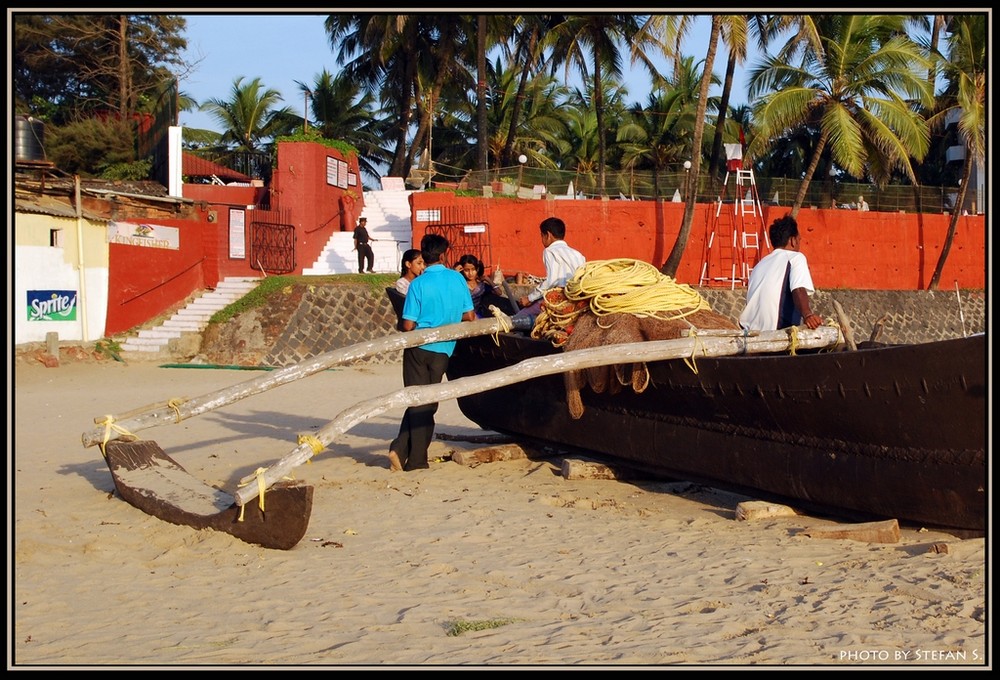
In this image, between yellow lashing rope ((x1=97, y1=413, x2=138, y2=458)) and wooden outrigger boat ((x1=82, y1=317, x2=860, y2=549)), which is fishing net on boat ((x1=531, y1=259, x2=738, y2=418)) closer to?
wooden outrigger boat ((x1=82, y1=317, x2=860, y2=549))

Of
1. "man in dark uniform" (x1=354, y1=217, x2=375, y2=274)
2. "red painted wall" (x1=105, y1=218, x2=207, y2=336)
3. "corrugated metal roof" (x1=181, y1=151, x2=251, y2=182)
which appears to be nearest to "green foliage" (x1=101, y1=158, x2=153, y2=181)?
"corrugated metal roof" (x1=181, y1=151, x2=251, y2=182)

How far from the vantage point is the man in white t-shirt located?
616cm

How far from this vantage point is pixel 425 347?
753cm

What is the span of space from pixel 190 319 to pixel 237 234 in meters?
2.96

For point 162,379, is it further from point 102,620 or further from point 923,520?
point 923,520

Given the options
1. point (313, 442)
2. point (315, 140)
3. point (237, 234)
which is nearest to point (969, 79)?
point (315, 140)

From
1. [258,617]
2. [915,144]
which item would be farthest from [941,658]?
[915,144]

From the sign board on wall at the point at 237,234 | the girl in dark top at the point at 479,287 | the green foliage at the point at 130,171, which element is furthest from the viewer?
the green foliage at the point at 130,171

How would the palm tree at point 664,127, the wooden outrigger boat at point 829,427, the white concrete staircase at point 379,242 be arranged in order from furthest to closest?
the palm tree at point 664,127 → the white concrete staircase at point 379,242 → the wooden outrigger boat at point 829,427

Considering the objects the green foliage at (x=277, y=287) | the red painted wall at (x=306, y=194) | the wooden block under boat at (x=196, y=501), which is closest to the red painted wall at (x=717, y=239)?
the red painted wall at (x=306, y=194)

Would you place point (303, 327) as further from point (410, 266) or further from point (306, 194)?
point (410, 266)

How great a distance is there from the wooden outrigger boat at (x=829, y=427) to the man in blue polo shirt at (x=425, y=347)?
54.9 inches

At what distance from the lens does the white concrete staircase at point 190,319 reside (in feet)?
57.5

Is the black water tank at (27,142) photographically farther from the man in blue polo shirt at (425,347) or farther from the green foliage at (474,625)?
the green foliage at (474,625)
